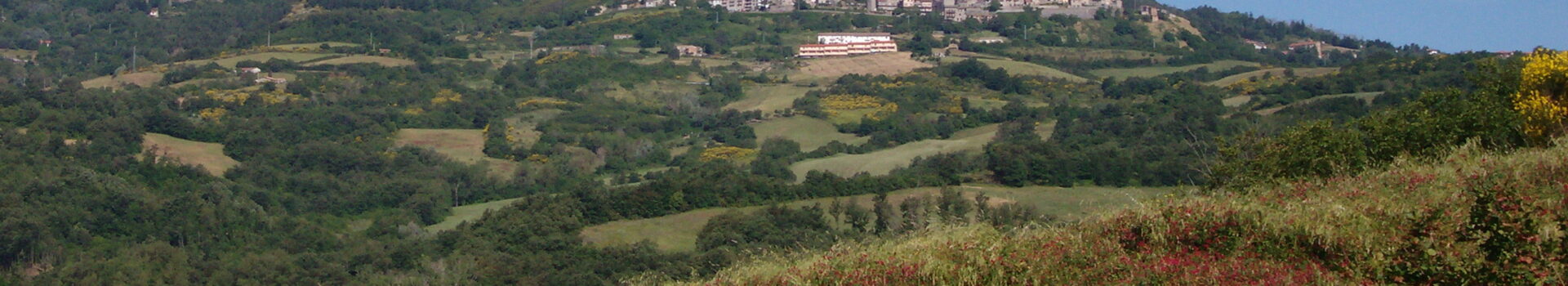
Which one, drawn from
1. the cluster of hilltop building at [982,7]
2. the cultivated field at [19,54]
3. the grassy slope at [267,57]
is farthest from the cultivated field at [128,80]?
the cluster of hilltop building at [982,7]

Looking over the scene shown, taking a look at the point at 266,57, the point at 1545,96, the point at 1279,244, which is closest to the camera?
the point at 1279,244

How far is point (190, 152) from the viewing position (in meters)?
52.6

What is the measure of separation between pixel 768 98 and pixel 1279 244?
62.2m

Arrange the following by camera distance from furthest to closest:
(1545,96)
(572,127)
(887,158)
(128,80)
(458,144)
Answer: (128,80), (572,127), (458,144), (887,158), (1545,96)

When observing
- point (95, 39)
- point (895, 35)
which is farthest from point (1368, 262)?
point (95, 39)

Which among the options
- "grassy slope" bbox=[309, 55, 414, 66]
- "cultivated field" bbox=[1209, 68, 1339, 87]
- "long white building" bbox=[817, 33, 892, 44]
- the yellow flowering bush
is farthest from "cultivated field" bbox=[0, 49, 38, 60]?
the yellow flowering bush

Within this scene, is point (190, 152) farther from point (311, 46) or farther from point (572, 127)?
point (311, 46)

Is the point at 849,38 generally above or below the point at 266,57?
above

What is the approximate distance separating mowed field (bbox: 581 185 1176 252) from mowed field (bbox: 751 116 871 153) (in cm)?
1869

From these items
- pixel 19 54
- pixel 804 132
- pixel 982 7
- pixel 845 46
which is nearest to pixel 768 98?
pixel 804 132

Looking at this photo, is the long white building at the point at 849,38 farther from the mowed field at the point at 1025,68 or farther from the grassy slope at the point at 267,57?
the grassy slope at the point at 267,57

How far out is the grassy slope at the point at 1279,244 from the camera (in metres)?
9.76

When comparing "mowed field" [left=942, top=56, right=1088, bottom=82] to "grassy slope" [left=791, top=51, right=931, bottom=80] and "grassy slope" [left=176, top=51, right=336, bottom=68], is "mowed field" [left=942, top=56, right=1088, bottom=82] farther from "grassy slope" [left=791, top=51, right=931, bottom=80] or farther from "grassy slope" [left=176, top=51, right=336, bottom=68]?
"grassy slope" [left=176, top=51, right=336, bottom=68]

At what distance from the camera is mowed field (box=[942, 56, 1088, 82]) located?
7812 cm
